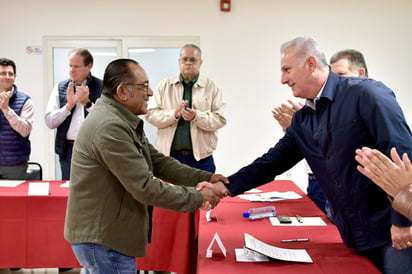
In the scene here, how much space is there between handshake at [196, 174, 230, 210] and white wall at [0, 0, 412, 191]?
3.25m

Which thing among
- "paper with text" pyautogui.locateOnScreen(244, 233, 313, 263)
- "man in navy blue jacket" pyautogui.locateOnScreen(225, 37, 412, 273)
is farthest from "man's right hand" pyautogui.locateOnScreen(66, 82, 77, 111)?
"paper with text" pyautogui.locateOnScreen(244, 233, 313, 263)

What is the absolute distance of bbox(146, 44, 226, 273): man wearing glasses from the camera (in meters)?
3.69

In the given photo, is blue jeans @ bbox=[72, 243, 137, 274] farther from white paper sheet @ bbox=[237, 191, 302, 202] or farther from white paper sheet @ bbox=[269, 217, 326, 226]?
white paper sheet @ bbox=[237, 191, 302, 202]

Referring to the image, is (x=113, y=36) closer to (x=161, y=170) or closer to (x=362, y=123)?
(x=161, y=170)

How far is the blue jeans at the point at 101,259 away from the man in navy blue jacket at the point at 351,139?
3.11 ft

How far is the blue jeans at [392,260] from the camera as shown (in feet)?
5.46

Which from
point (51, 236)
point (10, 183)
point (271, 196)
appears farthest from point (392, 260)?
point (10, 183)

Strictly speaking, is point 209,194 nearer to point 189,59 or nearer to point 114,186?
point 114,186

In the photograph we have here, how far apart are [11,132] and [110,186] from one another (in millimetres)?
2124

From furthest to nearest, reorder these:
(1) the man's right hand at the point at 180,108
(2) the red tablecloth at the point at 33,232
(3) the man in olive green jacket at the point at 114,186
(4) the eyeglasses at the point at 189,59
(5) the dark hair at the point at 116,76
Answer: (4) the eyeglasses at the point at 189,59
(1) the man's right hand at the point at 180,108
(2) the red tablecloth at the point at 33,232
(5) the dark hair at the point at 116,76
(3) the man in olive green jacket at the point at 114,186

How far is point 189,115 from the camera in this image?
11.8 ft

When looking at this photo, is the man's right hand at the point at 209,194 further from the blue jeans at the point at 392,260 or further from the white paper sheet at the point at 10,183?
the white paper sheet at the point at 10,183

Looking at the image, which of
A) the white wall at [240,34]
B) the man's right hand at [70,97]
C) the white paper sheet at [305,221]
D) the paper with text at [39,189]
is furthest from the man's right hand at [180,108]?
the white wall at [240,34]

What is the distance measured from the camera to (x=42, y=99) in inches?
224
